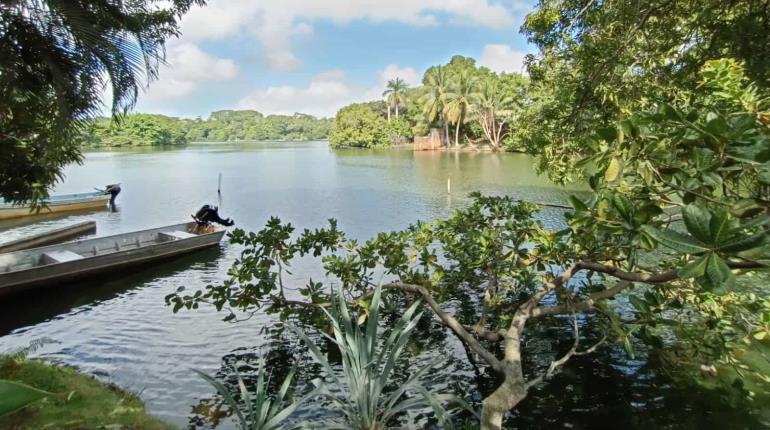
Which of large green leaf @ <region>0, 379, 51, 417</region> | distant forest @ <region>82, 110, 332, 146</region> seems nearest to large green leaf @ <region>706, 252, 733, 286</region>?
large green leaf @ <region>0, 379, 51, 417</region>

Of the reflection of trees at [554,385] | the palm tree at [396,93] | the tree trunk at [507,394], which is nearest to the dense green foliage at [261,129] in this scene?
the palm tree at [396,93]

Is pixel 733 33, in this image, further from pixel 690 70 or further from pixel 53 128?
pixel 53 128

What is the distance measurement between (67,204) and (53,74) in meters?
18.8

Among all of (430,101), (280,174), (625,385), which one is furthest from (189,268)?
(430,101)

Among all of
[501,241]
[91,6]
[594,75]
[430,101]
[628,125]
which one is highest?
[430,101]

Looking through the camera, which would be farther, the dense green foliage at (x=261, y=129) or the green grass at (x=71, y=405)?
the dense green foliage at (x=261, y=129)

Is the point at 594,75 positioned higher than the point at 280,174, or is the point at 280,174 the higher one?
the point at 594,75

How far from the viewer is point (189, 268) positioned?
12.3 meters

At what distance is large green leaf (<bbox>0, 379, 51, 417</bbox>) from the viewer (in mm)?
614

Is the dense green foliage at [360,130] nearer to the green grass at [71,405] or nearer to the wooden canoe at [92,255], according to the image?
the wooden canoe at [92,255]

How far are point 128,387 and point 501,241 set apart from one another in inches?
204

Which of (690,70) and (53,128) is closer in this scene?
Result: (53,128)

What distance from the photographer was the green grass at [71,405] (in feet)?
12.7

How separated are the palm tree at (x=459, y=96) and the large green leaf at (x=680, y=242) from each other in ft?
160
